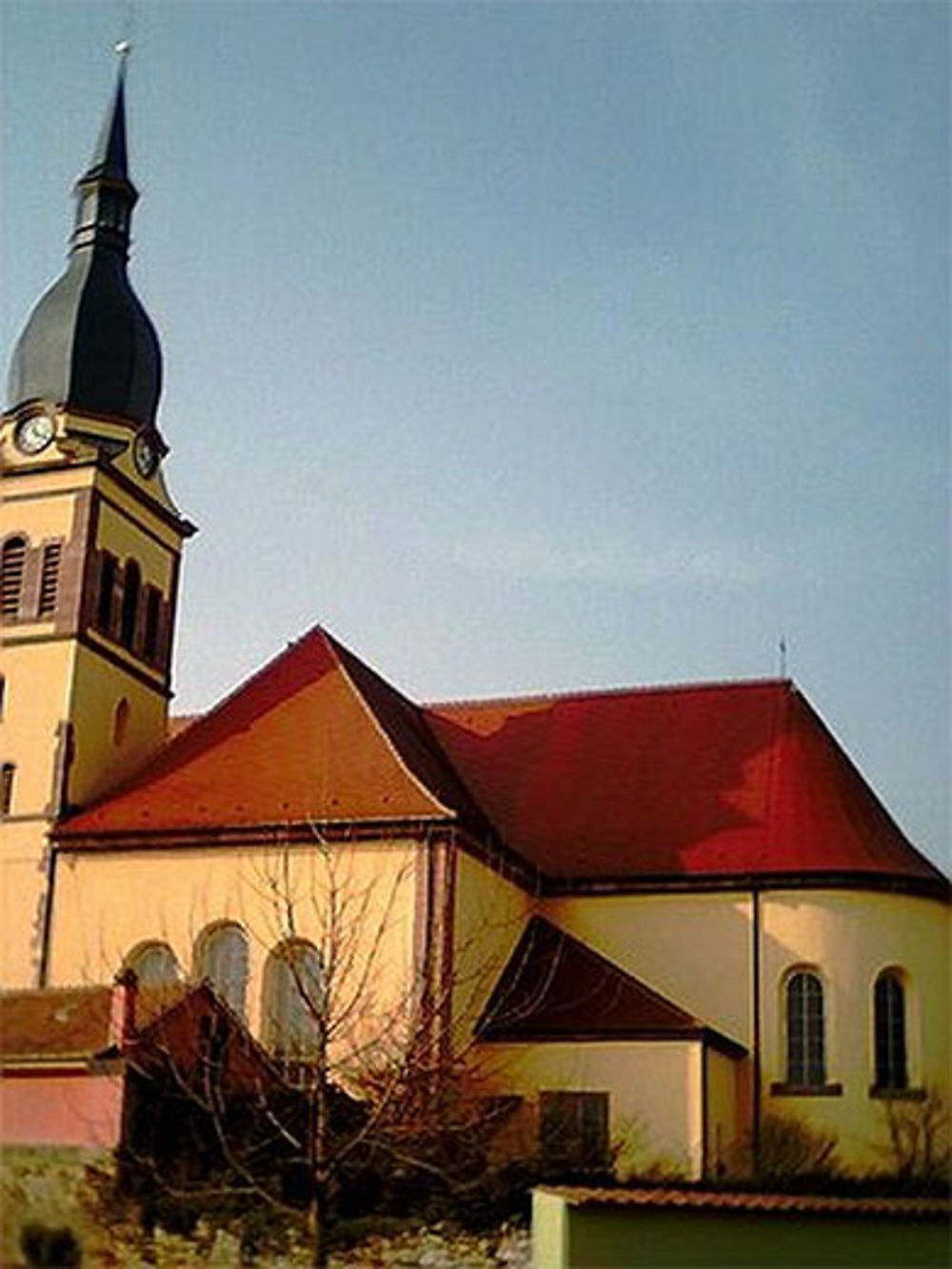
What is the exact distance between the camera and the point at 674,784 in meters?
28.6

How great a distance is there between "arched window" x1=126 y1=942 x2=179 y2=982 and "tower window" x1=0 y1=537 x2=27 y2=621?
248 inches

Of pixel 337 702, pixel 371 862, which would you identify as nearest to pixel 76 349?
pixel 337 702

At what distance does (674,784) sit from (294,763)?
6.17m

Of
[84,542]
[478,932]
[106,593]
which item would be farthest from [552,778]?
[84,542]

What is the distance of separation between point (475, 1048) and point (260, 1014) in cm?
296

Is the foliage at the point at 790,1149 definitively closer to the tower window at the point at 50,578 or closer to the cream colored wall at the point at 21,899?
the cream colored wall at the point at 21,899

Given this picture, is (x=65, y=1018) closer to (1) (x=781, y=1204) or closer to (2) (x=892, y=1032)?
(1) (x=781, y=1204)

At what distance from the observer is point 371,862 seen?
81.6ft

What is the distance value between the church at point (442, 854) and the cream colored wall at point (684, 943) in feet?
0.14

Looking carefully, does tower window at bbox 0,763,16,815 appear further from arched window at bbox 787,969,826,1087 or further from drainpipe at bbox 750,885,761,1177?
arched window at bbox 787,969,826,1087

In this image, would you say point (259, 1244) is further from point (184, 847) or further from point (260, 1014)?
point (184, 847)

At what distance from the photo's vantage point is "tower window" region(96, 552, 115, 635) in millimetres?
29016

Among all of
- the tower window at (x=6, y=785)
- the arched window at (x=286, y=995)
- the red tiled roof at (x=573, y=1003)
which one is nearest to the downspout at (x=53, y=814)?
the tower window at (x=6, y=785)

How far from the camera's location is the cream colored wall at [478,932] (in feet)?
81.2
